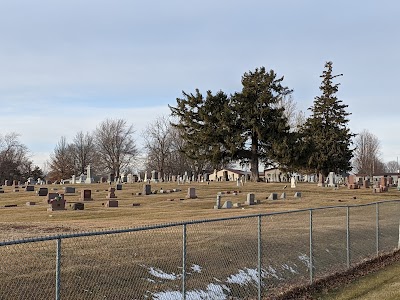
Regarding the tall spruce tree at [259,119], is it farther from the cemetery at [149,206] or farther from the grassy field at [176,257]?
the grassy field at [176,257]

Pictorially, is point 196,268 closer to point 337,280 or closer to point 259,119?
point 337,280

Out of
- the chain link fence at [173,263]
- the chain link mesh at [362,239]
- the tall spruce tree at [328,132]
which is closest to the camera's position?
the chain link fence at [173,263]

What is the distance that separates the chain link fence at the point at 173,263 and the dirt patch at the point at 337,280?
0.27 metres

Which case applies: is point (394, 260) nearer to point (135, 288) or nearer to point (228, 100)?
point (135, 288)

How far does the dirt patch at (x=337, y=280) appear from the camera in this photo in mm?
9688

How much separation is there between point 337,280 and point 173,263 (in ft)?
12.5

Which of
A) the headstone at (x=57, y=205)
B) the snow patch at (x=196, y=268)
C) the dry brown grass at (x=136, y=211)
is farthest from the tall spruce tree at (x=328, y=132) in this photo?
the snow patch at (x=196, y=268)

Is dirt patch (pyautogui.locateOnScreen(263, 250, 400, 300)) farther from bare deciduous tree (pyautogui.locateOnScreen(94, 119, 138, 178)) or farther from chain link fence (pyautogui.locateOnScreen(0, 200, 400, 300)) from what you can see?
bare deciduous tree (pyautogui.locateOnScreen(94, 119, 138, 178))

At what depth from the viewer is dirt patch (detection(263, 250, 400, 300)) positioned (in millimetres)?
9688

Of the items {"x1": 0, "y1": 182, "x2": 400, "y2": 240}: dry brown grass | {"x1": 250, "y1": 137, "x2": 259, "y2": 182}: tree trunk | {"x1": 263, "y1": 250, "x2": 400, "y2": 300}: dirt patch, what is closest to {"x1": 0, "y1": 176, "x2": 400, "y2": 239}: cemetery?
{"x1": 0, "y1": 182, "x2": 400, "y2": 240}: dry brown grass

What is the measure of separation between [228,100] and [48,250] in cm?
4747

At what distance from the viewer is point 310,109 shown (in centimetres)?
7025

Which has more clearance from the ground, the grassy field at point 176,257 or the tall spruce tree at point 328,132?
the tall spruce tree at point 328,132

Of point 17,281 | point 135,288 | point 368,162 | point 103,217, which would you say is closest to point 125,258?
point 135,288
